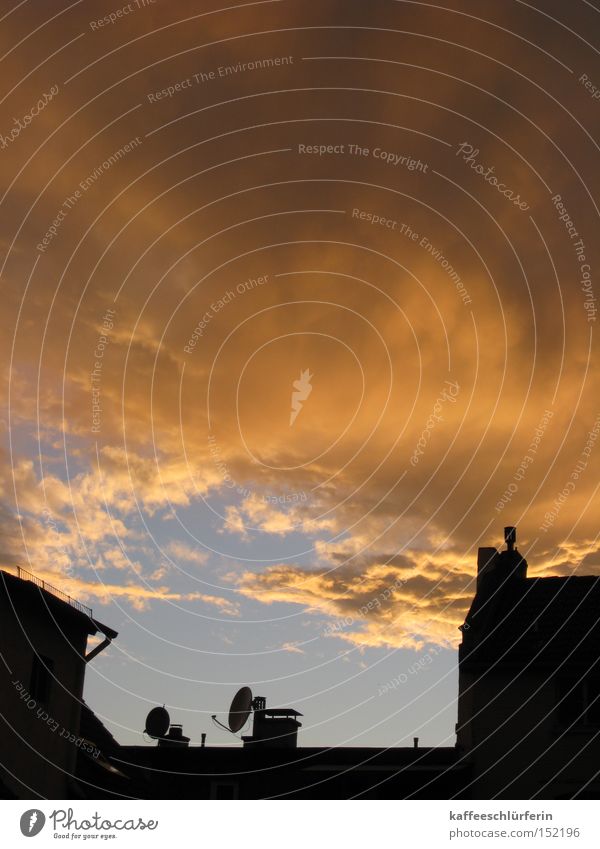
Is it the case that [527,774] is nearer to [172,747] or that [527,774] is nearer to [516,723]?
[516,723]

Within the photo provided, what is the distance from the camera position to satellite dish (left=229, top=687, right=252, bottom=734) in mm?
37375

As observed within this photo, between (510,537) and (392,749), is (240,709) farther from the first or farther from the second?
(510,537)

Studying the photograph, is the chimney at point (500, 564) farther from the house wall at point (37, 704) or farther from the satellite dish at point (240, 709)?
the house wall at point (37, 704)

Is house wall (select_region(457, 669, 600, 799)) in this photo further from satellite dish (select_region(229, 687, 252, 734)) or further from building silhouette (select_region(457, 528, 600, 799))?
satellite dish (select_region(229, 687, 252, 734))

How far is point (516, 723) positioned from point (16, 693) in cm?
1695

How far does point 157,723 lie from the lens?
4050cm

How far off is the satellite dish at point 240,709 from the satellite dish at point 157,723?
13.8ft

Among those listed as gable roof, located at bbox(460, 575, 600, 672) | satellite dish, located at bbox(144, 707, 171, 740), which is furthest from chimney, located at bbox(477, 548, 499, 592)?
satellite dish, located at bbox(144, 707, 171, 740)

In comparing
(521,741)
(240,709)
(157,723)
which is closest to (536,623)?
(521,741)

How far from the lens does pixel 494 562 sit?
4147 cm

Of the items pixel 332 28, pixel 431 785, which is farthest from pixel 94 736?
pixel 332 28

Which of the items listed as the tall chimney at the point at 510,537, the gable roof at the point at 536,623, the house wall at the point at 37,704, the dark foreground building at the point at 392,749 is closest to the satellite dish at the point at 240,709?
the dark foreground building at the point at 392,749
